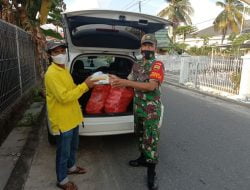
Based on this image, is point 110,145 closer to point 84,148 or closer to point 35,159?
point 84,148

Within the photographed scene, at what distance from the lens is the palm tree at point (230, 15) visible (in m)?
41.4

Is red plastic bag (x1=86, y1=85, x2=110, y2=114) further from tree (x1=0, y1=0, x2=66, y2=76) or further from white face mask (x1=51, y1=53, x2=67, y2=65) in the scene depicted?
tree (x1=0, y1=0, x2=66, y2=76)

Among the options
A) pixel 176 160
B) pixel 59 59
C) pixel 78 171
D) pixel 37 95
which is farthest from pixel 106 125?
pixel 37 95

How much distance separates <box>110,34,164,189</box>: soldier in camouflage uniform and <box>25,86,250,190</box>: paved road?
48 cm

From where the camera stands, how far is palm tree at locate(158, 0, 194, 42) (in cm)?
4129

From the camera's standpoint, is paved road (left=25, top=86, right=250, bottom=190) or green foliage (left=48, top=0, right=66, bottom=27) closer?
paved road (left=25, top=86, right=250, bottom=190)

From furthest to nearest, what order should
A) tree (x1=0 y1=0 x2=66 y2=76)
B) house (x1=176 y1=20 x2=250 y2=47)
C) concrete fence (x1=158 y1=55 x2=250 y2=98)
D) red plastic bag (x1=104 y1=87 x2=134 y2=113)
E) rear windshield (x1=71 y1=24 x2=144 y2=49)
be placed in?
house (x1=176 y1=20 x2=250 y2=47) → concrete fence (x1=158 y1=55 x2=250 y2=98) → tree (x1=0 y1=0 x2=66 y2=76) → rear windshield (x1=71 y1=24 x2=144 y2=49) → red plastic bag (x1=104 y1=87 x2=134 y2=113)

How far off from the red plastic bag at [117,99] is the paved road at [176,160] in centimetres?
76

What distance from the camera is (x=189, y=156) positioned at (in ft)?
15.1

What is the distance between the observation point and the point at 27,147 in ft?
16.1

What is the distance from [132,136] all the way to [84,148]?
3.30 feet

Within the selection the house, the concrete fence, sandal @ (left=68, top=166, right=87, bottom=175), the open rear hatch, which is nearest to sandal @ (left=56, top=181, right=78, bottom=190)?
sandal @ (left=68, top=166, right=87, bottom=175)

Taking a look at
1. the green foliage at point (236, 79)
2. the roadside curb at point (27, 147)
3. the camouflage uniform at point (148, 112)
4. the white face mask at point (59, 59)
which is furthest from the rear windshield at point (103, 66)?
the green foliage at point (236, 79)

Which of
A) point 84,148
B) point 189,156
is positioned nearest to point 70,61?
point 84,148
